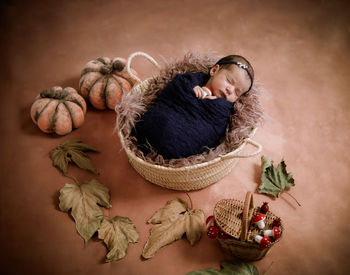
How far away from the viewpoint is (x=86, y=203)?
1.44 m

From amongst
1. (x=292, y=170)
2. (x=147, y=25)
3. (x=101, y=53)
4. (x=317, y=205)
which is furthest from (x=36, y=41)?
(x=317, y=205)

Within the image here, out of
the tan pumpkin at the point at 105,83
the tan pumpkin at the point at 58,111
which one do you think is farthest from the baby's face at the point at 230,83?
the tan pumpkin at the point at 58,111

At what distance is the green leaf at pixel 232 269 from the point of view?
1.26 meters

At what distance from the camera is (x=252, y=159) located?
1721mm

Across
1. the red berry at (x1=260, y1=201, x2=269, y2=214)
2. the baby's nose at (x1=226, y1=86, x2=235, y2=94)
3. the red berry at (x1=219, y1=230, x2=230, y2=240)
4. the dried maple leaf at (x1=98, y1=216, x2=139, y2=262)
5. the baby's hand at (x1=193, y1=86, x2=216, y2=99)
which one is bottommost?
the dried maple leaf at (x1=98, y1=216, x2=139, y2=262)

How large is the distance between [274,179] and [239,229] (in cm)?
47

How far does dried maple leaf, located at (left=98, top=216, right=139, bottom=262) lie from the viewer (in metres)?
1.31

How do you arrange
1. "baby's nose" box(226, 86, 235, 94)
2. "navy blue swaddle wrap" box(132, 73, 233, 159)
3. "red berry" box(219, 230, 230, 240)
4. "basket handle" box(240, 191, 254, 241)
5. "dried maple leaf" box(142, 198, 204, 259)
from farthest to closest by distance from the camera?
"baby's nose" box(226, 86, 235, 94), "navy blue swaddle wrap" box(132, 73, 233, 159), "dried maple leaf" box(142, 198, 204, 259), "red berry" box(219, 230, 230, 240), "basket handle" box(240, 191, 254, 241)

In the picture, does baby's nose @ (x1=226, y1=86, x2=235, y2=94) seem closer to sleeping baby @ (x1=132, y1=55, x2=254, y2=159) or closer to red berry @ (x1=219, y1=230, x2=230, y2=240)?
sleeping baby @ (x1=132, y1=55, x2=254, y2=159)

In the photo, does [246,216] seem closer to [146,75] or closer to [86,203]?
[86,203]

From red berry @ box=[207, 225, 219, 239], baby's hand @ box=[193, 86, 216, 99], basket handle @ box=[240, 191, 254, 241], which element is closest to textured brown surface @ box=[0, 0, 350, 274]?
red berry @ box=[207, 225, 219, 239]

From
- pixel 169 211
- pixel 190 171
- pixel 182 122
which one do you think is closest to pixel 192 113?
pixel 182 122

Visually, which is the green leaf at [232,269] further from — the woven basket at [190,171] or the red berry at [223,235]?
the woven basket at [190,171]

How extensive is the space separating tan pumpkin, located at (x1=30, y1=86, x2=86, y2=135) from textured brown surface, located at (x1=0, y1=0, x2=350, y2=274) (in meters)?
0.09
